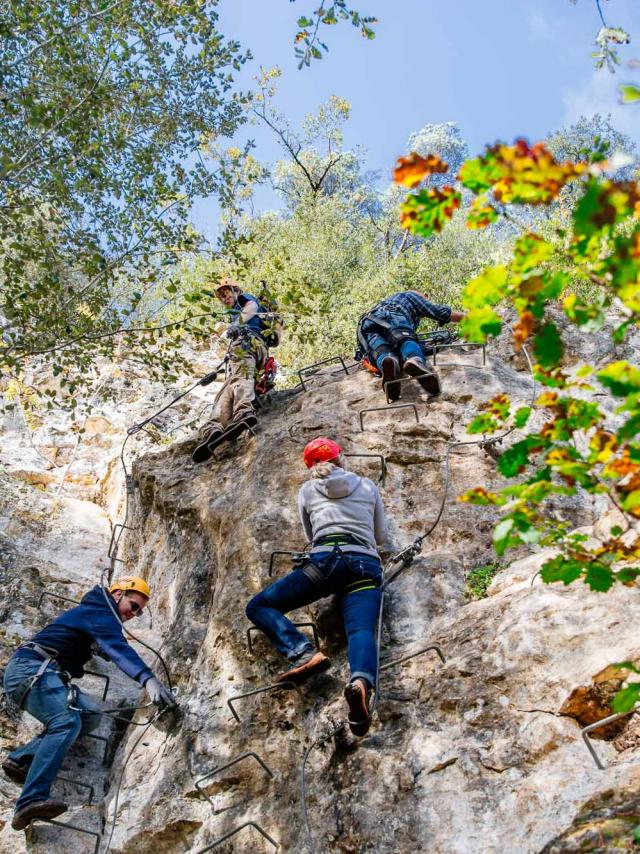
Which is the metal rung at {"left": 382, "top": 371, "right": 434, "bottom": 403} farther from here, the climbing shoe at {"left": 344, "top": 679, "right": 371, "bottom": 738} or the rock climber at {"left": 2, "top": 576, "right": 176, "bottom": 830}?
the climbing shoe at {"left": 344, "top": 679, "right": 371, "bottom": 738}

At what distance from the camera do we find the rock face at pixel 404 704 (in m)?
4.33

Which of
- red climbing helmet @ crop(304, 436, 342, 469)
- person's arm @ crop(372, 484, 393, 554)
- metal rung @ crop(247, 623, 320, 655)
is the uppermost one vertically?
red climbing helmet @ crop(304, 436, 342, 469)

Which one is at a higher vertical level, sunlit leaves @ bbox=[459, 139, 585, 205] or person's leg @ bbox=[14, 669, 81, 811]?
sunlit leaves @ bbox=[459, 139, 585, 205]

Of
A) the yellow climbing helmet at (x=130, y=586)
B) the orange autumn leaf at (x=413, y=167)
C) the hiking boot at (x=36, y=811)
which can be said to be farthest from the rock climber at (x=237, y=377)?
the orange autumn leaf at (x=413, y=167)

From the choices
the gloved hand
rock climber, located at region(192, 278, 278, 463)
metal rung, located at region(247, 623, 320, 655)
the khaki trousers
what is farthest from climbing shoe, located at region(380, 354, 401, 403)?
the gloved hand

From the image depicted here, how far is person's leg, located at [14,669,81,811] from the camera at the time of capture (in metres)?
5.78

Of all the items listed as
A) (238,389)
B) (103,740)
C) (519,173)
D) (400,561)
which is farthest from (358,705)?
(238,389)

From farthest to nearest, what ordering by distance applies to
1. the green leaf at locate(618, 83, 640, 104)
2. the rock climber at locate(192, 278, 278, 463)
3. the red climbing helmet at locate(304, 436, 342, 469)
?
the rock climber at locate(192, 278, 278, 463), the red climbing helmet at locate(304, 436, 342, 469), the green leaf at locate(618, 83, 640, 104)

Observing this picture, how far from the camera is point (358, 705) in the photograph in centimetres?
490

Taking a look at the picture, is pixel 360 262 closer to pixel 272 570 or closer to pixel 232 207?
pixel 232 207

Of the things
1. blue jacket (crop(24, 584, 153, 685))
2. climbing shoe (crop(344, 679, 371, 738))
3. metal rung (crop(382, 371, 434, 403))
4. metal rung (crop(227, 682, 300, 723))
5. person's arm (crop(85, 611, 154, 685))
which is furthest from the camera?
metal rung (crop(382, 371, 434, 403))

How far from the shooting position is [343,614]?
18.6 ft

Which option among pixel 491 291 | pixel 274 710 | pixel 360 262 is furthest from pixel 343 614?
pixel 360 262

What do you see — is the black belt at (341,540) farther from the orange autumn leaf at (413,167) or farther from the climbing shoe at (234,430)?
the climbing shoe at (234,430)
